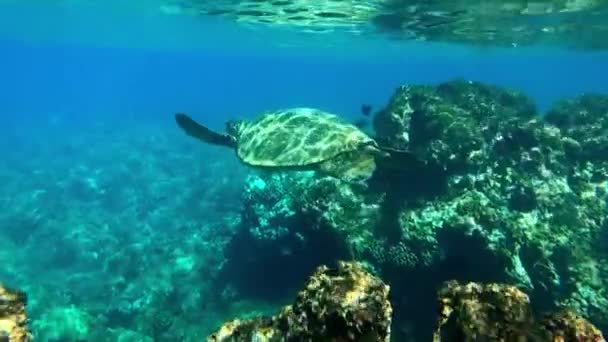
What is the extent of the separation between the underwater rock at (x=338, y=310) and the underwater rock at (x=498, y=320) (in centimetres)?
45

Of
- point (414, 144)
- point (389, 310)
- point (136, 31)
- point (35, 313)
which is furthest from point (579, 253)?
point (136, 31)

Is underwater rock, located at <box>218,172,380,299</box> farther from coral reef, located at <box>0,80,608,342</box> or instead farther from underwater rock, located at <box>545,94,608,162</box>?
underwater rock, located at <box>545,94,608,162</box>

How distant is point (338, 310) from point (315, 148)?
825 cm

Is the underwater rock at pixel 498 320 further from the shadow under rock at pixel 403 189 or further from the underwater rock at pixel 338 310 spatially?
the shadow under rock at pixel 403 189

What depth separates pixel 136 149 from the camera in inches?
1554

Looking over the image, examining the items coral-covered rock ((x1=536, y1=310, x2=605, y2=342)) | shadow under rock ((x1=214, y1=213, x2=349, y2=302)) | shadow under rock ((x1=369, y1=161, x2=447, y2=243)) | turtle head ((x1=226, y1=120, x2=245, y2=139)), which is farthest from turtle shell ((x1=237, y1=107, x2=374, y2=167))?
coral-covered rock ((x1=536, y1=310, x2=605, y2=342))

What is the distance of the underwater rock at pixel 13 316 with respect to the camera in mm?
3867

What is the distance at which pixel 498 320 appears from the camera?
3355 millimetres

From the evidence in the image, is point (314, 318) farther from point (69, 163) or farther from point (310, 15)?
point (69, 163)

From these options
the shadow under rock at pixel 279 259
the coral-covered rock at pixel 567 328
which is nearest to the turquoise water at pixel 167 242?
the shadow under rock at pixel 279 259

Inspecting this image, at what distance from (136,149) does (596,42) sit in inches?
1412

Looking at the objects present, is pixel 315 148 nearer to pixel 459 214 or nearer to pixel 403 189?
pixel 403 189

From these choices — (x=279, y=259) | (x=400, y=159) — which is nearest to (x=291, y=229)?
(x=279, y=259)

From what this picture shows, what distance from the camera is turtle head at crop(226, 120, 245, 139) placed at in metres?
14.3
